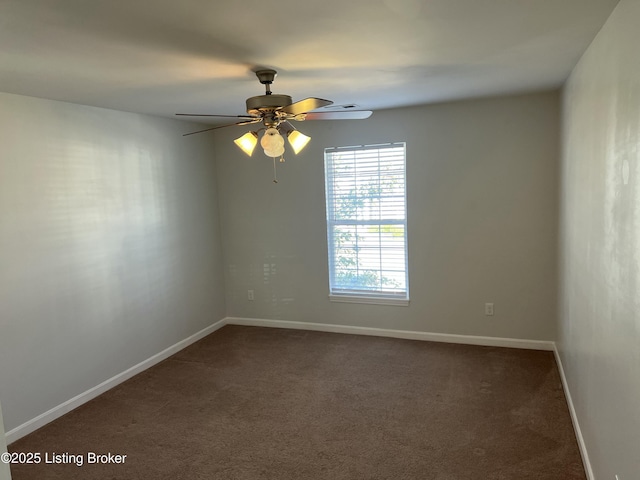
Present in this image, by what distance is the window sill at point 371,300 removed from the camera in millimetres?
4469

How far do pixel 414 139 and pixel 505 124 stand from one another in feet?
2.62

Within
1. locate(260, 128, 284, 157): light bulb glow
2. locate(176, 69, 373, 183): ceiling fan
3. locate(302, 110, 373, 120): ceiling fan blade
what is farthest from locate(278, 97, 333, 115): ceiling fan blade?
locate(302, 110, 373, 120): ceiling fan blade

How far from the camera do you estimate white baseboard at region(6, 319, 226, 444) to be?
3.00 m

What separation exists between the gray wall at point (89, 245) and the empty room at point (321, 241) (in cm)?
2

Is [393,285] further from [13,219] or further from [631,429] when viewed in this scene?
[13,219]

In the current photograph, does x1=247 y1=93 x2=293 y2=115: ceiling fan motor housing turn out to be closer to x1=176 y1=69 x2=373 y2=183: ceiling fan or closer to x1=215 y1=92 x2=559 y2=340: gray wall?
x1=176 y1=69 x2=373 y2=183: ceiling fan

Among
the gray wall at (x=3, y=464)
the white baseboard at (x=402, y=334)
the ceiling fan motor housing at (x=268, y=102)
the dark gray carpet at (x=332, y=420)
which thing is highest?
the ceiling fan motor housing at (x=268, y=102)

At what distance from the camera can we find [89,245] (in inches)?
138

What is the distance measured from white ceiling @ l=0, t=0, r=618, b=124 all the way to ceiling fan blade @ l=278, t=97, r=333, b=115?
0.25 metres

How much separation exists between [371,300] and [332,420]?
174 centimetres

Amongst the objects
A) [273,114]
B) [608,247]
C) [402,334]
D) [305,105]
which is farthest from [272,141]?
[402,334]

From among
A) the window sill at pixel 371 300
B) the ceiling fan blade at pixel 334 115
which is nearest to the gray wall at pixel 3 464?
the ceiling fan blade at pixel 334 115

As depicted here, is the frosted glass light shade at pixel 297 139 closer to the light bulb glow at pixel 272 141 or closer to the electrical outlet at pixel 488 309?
the light bulb glow at pixel 272 141

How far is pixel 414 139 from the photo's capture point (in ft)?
13.9
